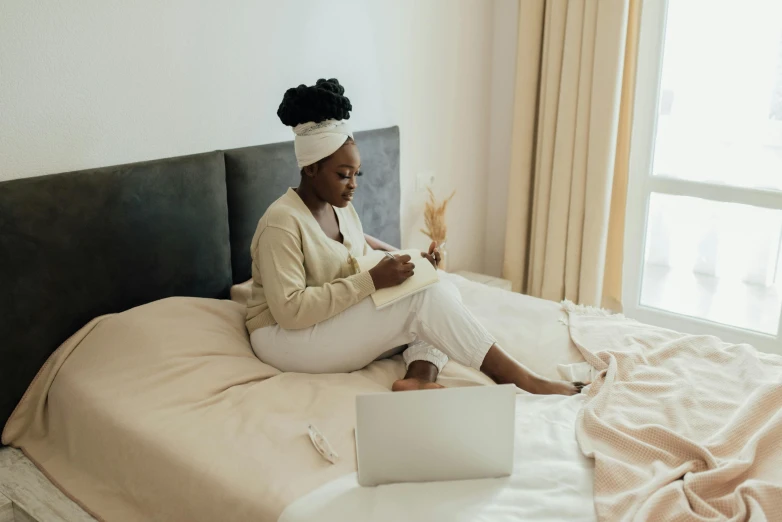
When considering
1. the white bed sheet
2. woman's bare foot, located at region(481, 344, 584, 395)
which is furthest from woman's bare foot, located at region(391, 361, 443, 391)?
the white bed sheet

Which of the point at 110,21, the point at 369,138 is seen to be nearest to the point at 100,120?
the point at 110,21

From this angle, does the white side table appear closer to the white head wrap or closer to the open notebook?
the open notebook

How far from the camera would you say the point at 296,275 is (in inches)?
74.5

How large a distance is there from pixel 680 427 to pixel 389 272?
2.58ft

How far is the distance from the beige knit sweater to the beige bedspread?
68 cm

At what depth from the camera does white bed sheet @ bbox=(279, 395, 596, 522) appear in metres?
1.36

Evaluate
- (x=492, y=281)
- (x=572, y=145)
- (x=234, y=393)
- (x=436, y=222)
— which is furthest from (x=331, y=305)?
(x=572, y=145)

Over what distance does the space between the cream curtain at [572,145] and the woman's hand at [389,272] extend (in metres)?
1.36

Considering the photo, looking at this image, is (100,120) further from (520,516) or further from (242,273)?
(520,516)

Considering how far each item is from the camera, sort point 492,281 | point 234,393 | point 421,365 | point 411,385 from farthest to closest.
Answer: point 492,281, point 421,365, point 411,385, point 234,393

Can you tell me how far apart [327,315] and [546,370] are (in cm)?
62

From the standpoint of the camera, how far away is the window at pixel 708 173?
283 centimetres

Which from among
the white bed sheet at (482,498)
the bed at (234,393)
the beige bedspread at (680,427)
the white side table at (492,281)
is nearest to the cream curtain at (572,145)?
the white side table at (492,281)

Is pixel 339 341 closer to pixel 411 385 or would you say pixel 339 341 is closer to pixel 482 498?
pixel 411 385
